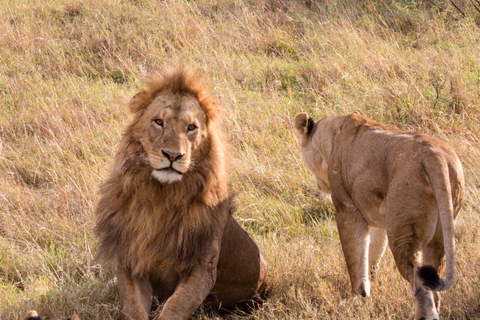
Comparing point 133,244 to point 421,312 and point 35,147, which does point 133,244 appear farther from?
point 35,147

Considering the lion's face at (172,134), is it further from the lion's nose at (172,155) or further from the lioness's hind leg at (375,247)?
the lioness's hind leg at (375,247)

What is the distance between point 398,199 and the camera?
9.29 feet

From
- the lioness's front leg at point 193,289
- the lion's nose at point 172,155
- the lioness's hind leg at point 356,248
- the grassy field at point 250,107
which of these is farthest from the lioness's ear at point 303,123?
the lion's nose at point 172,155

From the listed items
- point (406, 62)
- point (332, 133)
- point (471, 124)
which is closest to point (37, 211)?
point (332, 133)

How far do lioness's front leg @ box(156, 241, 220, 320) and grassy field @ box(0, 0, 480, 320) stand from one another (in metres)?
0.46

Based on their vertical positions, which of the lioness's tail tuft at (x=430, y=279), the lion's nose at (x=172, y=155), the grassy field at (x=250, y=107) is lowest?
the grassy field at (x=250, y=107)

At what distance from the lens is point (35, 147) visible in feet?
18.8

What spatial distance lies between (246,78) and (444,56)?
7.15ft

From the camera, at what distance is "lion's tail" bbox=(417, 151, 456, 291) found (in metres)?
2.50

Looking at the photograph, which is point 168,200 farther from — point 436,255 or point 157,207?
point 436,255

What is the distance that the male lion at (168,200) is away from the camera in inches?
120

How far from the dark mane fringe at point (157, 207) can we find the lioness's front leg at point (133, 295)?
0.15ft

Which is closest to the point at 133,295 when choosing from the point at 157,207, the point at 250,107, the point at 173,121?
the point at 157,207

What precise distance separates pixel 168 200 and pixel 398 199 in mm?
1099
